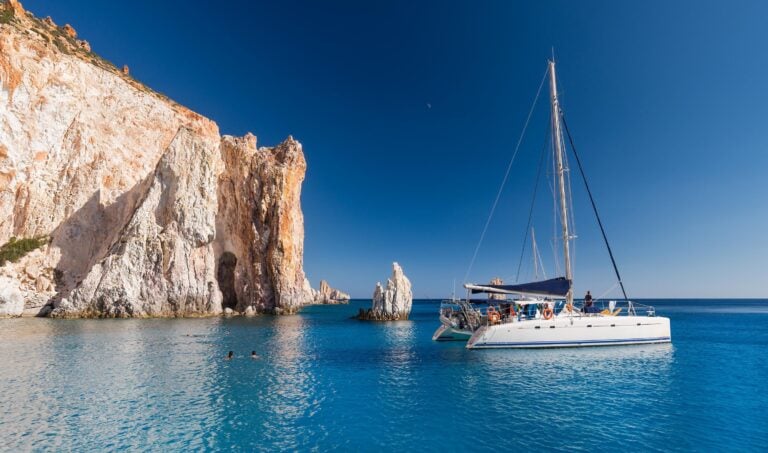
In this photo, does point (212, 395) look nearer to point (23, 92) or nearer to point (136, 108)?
point (23, 92)

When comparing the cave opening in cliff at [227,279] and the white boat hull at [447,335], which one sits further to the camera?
the cave opening in cliff at [227,279]

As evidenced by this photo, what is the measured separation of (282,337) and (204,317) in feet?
82.6

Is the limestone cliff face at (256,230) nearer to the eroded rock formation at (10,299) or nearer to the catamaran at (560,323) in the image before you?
the eroded rock formation at (10,299)

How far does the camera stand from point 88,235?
2142 inches

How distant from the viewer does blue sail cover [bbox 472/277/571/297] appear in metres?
23.2

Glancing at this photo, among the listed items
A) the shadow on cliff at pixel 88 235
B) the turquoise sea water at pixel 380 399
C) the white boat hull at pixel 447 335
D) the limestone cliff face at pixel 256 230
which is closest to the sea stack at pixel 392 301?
the limestone cliff face at pixel 256 230

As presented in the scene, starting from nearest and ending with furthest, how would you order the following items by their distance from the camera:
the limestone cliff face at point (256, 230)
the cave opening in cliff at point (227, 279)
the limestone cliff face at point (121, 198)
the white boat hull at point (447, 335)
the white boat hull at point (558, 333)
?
the white boat hull at point (558, 333) → the white boat hull at point (447, 335) → the limestone cliff face at point (121, 198) → the limestone cliff face at point (256, 230) → the cave opening in cliff at point (227, 279)

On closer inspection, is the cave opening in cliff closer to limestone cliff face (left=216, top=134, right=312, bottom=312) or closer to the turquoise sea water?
limestone cliff face (left=216, top=134, right=312, bottom=312)

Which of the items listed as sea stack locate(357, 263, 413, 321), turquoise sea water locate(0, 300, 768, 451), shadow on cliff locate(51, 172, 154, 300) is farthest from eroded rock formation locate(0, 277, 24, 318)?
sea stack locate(357, 263, 413, 321)

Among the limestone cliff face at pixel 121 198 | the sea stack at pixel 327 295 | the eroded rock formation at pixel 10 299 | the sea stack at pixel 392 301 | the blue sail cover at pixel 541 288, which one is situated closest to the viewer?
the blue sail cover at pixel 541 288

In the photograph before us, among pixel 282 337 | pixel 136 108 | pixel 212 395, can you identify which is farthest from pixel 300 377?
pixel 136 108

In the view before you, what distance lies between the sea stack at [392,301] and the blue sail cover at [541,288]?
2819 cm

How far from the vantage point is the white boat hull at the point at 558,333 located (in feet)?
77.0

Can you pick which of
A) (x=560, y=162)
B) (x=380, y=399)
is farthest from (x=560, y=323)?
(x=380, y=399)
